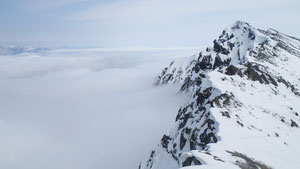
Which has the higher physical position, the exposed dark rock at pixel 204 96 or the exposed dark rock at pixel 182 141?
the exposed dark rock at pixel 204 96

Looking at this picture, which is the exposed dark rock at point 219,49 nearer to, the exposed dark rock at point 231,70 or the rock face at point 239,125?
the rock face at point 239,125

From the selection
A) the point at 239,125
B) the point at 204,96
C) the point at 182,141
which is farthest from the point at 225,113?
the point at 182,141

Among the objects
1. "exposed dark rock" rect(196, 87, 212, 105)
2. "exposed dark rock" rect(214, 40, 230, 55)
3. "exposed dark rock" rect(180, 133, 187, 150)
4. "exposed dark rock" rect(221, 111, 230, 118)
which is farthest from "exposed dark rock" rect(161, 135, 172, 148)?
"exposed dark rock" rect(214, 40, 230, 55)

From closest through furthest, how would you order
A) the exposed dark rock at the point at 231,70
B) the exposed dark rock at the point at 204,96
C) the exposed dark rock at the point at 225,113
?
1. the exposed dark rock at the point at 225,113
2. the exposed dark rock at the point at 204,96
3. the exposed dark rock at the point at 231,70

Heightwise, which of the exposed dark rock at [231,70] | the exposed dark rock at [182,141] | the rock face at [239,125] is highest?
the exposed dark rock at [231,70]

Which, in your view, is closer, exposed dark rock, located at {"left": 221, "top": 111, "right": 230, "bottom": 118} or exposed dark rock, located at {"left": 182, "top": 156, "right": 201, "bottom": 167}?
exposed dark rock, located at {"left": 182, "top": 156, "right": 201, "bottom": 167}

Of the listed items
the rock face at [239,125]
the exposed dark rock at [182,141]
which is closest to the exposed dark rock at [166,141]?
the rock face at [239,125]

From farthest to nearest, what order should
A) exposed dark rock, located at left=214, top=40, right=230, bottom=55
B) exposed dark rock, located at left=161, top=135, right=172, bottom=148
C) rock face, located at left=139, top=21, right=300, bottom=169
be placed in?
exposed dark rock, located at left=214, top=40, right=230, bottom=55, exposed dark rock, located at left=161, top=135, right=172, bottom=148, rock face, located at left=139, top=21, right=300, bottom=169

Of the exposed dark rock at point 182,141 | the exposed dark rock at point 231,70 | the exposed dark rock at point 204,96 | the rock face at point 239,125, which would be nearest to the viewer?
the rock face at point 239,125

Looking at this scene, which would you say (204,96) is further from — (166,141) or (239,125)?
(166,141)

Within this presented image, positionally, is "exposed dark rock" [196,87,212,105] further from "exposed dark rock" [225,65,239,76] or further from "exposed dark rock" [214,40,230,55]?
"exposed dark rock" [214,40,230,55]

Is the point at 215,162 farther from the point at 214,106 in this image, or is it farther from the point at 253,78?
the point at 253,78

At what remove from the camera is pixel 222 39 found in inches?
6777

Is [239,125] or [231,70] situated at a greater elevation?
[231,70]
